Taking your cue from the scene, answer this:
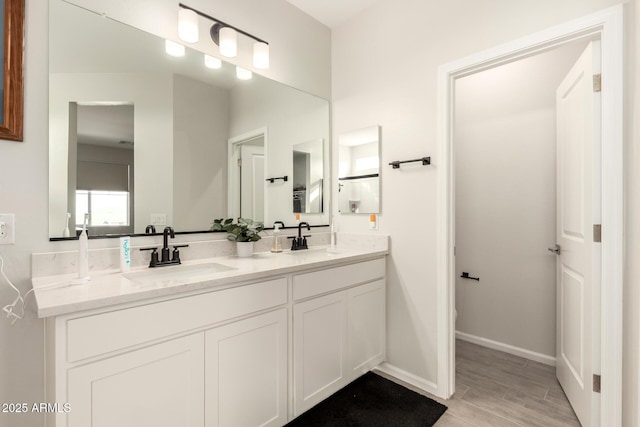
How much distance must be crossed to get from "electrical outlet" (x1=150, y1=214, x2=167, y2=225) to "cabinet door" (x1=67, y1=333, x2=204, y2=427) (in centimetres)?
70

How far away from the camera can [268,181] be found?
2.23 meters

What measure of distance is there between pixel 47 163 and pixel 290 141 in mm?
1462

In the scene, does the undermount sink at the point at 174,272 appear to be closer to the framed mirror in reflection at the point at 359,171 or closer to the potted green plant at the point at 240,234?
the potted green plant at the point at 240,234

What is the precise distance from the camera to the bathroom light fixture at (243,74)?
6.55 ft

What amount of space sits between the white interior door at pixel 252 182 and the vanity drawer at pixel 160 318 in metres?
0.69

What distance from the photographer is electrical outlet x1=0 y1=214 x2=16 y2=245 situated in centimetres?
121

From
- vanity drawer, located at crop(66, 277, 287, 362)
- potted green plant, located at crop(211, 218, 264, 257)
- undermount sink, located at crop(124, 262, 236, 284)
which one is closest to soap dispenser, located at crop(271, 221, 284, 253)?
potted green plant, located at crop(211, 218, 264, 257)

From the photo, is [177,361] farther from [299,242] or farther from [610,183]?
[610,183]

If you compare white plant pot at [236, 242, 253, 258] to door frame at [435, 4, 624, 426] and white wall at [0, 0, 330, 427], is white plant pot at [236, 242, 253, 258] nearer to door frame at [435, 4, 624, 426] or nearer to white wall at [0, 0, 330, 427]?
white wall at [0, 0, 330, 427]

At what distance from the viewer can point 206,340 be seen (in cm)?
129

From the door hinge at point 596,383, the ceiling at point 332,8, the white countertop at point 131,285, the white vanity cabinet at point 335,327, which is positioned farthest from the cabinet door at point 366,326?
the ceiling at point 332,8

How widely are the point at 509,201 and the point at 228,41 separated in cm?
245

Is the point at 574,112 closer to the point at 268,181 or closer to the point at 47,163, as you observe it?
the point at 268,181

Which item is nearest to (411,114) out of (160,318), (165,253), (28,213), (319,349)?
(319,349)
